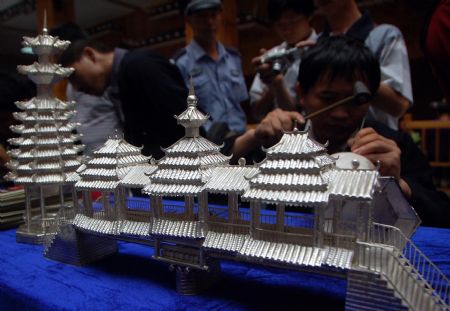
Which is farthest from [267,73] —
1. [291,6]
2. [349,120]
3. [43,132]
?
[43,132]

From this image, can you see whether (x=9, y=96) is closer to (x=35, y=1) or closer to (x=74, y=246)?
(x=35, y=1)

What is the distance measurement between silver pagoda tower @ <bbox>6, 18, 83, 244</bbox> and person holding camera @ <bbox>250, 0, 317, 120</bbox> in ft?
7.44

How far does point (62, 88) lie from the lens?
5.98 meters

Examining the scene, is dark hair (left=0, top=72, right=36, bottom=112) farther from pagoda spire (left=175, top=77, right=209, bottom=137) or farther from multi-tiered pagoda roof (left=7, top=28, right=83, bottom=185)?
pagoda spire (left=175, top=77, right=209, bottom=137)

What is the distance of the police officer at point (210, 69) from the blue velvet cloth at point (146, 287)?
7.88 feet

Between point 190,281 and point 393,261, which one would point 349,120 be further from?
point 190,281

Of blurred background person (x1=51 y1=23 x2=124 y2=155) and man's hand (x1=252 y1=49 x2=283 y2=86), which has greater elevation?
man's hand (x1=252 y1=49 x2=283 y2=86)

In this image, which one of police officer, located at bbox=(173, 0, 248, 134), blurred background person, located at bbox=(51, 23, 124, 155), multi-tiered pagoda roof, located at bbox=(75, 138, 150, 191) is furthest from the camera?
blurred background person, located at bbox=(51, 23, 124, 155)

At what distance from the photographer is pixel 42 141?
359 centimetres

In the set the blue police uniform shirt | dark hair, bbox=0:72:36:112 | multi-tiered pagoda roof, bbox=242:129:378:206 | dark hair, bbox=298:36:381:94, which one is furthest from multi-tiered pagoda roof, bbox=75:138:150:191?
dark hair, bbox=0:72:36:112

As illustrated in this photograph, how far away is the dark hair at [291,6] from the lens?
426 cm

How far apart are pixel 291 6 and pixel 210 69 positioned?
1.50 metres

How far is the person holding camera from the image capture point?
410 centimetres

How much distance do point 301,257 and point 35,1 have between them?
5.24 metres
